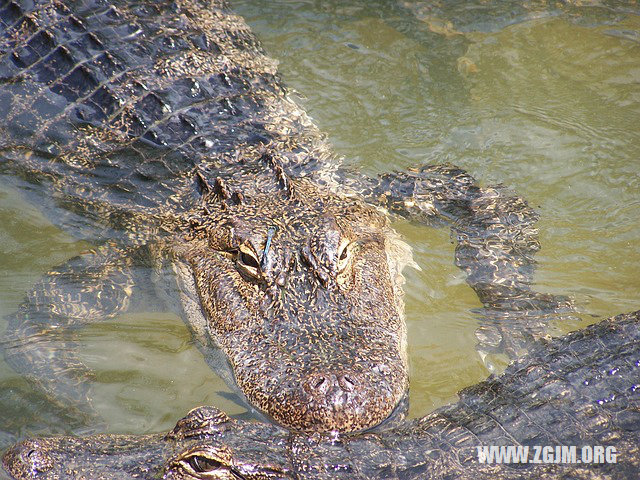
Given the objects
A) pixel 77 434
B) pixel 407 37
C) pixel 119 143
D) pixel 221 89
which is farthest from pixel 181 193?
pixel 407 37

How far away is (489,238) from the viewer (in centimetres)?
479

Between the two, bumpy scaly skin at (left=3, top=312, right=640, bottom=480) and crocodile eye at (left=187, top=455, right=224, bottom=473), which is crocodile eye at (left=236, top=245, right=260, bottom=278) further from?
crocodile eye at (left=187, top=455, right=224, bottom=473)

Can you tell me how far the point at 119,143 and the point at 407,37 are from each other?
341cm

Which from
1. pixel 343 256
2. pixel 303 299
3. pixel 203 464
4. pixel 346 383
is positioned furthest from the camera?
pixel 343 256

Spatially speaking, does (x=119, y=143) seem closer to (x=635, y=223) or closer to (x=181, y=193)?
(x=181, y=193)

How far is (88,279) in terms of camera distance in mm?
4531

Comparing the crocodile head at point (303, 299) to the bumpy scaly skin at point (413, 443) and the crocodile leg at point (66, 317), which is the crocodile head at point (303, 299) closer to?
the bumpy scaly skin at point (413, 443)

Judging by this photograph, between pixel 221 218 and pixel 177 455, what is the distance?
197 cm

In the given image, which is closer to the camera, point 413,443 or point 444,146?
point 413,443

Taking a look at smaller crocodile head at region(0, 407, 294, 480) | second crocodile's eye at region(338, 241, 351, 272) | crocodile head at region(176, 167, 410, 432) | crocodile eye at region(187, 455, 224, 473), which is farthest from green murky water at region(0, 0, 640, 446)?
crocodile eye at region(187, 455, 224, 473)

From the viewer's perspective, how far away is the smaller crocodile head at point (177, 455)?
2678mm

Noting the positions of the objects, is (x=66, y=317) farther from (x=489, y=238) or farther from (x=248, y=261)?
(x=489, y=238)

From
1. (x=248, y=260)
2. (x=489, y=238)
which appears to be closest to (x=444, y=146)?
(x=489, y=238)

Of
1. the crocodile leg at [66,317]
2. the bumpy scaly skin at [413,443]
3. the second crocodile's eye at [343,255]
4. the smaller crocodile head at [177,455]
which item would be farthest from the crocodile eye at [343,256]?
the crocodile leg at [66,317]
